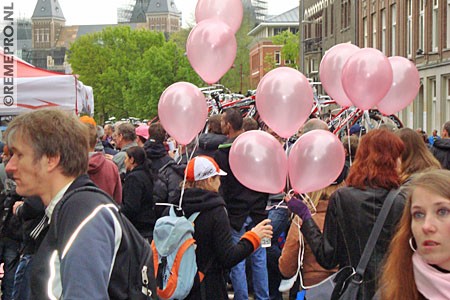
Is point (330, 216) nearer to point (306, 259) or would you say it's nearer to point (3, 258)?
point (306, 259)

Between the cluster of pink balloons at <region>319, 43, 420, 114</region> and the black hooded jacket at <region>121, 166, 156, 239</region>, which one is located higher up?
the cluster of pink balloons at <region>319, 43, 420, 114</region>

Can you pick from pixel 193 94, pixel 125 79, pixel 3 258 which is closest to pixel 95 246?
pixel 193 94

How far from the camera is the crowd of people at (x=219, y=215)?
2.75 meters

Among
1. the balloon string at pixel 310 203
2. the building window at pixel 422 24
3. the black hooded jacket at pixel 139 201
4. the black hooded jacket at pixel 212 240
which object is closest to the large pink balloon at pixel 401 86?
the balloon string at pixel 310 203

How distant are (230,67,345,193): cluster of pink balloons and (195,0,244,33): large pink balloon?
130 cm

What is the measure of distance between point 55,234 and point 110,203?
23 cm

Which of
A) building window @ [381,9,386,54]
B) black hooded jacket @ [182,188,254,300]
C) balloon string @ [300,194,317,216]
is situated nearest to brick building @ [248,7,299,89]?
building window @ [381,9,386,54]

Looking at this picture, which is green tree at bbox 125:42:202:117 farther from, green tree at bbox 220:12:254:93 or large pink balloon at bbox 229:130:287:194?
large pink balloon at bbox 229:130:287:194

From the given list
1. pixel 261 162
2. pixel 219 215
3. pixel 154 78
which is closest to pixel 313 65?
pixel 154 78

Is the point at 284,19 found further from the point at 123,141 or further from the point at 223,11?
the point at 223,11

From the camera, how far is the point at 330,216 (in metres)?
4.50

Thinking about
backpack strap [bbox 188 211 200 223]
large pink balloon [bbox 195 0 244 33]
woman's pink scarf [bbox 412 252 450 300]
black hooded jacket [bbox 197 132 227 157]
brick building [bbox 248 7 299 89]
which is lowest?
backpack strap [bbox 188 211 200 223]

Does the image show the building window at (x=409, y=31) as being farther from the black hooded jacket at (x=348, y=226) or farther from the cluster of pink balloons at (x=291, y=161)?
the black hooded jacket at (x=348, y=226)

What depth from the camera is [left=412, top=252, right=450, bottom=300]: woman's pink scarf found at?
8.74ft
